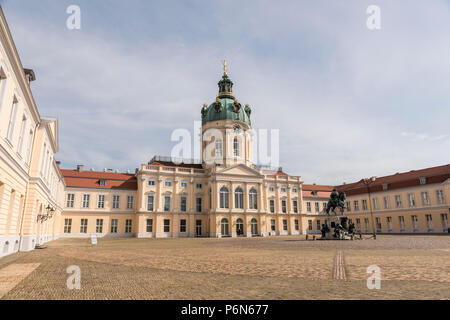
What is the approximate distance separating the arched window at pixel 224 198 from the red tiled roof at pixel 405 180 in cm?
3132

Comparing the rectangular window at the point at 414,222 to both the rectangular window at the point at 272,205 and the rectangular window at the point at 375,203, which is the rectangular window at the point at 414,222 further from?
the rectangular window at the point at 272,205

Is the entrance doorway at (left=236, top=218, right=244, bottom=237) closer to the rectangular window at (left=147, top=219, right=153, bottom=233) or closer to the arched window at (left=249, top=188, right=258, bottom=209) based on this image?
the arched window at (left=249, top=188, right=258, bottom=209)

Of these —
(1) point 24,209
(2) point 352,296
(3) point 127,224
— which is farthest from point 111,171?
(2) point 352,296

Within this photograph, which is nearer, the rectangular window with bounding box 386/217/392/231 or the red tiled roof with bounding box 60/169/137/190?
the red tiled roof with bounding box 60/169/137/190

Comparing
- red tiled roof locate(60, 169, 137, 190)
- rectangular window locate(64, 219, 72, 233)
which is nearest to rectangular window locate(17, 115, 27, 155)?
red tiled roof locate(60, 169, 137, 190)

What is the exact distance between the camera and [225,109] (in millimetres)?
60719

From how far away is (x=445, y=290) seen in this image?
24.3ft

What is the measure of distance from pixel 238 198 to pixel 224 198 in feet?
9.34

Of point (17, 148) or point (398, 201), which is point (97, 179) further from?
point (398, 201)

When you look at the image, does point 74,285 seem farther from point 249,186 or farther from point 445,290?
point 249,186

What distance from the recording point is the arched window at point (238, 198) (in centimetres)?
5394

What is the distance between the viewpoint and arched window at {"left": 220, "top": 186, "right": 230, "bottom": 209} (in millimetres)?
52875

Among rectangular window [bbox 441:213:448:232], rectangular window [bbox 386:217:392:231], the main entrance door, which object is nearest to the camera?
rectangular window [bbox 441:213:448:232]

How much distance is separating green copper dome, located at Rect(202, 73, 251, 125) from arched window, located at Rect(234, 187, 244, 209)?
15597 millimetres
